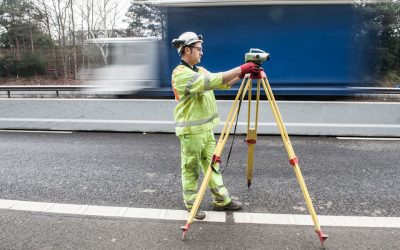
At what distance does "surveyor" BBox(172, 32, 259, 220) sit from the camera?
10.3 ft

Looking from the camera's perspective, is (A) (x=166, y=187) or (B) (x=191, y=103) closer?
(B) (x=191, y=103)

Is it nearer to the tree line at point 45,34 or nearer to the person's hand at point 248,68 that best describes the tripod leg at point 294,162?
the person's hand at point 248,68

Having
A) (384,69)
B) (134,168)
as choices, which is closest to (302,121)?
(134,168)

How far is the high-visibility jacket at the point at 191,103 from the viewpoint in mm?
3188

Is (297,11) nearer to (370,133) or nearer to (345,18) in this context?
(345,18)

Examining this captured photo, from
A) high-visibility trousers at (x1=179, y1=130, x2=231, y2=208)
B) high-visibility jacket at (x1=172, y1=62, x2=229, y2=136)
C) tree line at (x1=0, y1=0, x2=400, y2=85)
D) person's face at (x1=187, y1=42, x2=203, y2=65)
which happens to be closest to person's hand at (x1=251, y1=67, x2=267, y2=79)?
high-visibility jacket at (x1=172, y1=62, x2=229, y2=136)

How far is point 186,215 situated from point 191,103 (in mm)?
1231

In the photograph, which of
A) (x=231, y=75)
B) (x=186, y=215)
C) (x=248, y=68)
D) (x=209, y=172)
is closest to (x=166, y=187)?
(x=186, y=215)

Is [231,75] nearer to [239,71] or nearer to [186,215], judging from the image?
[239,71]

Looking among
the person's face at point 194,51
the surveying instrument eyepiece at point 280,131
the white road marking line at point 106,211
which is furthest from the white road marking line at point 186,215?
the person's face at point 194,51

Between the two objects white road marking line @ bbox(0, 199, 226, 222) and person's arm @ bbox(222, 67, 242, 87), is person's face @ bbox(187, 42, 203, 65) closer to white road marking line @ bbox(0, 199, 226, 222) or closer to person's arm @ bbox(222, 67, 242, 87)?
person's arm @ bbox(222, 67, 242, 87)

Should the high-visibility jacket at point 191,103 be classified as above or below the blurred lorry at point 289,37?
below

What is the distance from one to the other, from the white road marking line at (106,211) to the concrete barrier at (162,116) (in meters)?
3.55

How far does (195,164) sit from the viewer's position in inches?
139
